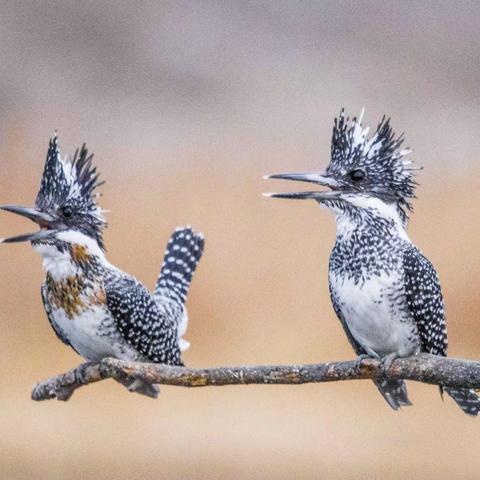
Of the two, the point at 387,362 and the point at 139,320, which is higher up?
the point at 139,320

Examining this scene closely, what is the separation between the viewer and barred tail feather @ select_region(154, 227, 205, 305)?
251cm

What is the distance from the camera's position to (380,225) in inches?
72.6

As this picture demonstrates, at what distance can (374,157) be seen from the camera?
5.87 feet

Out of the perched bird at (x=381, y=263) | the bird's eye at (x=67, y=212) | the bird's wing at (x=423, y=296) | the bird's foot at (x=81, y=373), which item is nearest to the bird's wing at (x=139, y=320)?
the bird's foot at (x=81, y=373)

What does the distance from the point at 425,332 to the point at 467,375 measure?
359 millimetres

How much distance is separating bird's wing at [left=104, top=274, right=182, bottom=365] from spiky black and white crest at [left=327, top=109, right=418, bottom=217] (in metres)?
0.63

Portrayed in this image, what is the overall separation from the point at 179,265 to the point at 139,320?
404 mm

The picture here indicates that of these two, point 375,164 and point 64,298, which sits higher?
point 375,164

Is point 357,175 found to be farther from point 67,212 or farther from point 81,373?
point 81,373

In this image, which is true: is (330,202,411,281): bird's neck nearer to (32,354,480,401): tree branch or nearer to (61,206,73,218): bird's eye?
(32,354,480,401): tree branch

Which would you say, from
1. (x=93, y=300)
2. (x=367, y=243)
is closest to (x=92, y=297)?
(x=93, y=300)

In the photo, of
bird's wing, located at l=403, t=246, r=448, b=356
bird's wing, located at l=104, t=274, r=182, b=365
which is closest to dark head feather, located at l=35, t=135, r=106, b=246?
bird's wing, located at l=104, t=274, r=182, b=365

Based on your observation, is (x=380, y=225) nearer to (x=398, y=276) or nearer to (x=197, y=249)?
(x=398, y=276)

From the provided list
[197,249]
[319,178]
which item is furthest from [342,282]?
[197,249]
